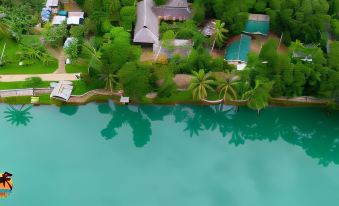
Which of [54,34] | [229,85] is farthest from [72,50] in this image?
[229,85]

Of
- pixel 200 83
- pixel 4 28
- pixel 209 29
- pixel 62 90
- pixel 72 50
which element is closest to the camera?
pixel 200 83

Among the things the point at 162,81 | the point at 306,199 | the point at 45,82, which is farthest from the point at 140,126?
the point at 306,199

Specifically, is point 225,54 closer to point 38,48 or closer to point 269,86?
point 269,86

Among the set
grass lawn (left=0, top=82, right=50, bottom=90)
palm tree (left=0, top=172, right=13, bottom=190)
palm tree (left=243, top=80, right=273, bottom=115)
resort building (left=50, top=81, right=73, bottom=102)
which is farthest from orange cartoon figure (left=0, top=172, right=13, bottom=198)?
palm tree (left=243, top=80, right=273, bottom=115)

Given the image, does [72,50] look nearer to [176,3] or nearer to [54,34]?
[54,34]

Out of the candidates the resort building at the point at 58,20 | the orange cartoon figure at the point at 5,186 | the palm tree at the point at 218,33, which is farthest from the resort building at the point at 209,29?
the orange cartoon figure at the point at 5,186

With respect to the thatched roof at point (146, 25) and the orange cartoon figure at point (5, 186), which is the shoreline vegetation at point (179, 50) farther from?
the orange cartoon figure at point (5, 186)
